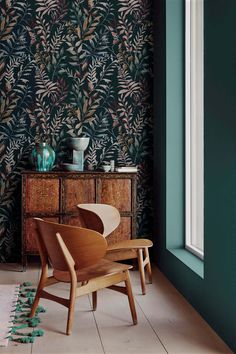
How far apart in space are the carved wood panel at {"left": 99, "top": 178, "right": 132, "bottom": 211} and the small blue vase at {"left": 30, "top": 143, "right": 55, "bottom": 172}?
2.11ft

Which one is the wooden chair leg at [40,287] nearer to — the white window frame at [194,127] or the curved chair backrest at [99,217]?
the curved chair backrest at [99,217]

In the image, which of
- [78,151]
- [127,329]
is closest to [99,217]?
[127,329]

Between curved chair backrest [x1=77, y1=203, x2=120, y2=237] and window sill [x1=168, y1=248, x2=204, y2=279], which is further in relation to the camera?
curved chair backrest [x1=77, y1=203, x2=120, y2=237]

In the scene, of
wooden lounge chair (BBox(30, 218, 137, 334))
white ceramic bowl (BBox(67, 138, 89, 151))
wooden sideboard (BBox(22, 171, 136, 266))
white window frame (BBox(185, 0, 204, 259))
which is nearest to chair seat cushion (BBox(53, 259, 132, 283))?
wooden lounge chair (BBox(30, 218, 137, 334))

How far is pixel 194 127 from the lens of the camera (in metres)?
5.69

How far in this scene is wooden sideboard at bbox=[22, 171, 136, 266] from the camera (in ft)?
20.3

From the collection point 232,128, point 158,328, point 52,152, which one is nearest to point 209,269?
point 158,328

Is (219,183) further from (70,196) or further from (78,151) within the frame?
(78,151)

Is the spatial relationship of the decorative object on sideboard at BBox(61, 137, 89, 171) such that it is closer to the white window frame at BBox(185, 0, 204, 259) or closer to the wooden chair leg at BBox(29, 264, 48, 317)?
the white window frame at BBox(185, 0, 204, 259)

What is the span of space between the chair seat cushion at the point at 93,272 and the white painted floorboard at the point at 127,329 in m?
0.35

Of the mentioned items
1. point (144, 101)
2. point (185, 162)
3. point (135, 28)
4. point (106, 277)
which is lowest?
point (106, 277)

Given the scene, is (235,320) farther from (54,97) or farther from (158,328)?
(54,97)

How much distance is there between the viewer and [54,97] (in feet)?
21.7

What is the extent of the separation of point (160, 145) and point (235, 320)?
296 cm
